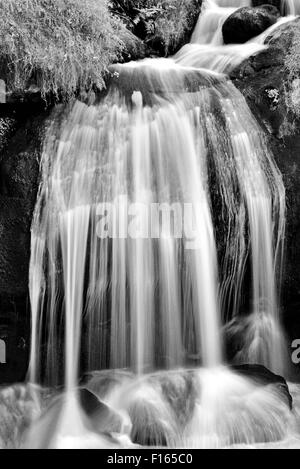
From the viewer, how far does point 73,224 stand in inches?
177

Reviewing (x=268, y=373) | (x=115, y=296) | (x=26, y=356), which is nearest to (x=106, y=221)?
(x=115, y=296)

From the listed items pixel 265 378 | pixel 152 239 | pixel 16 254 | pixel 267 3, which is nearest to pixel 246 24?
pixel 267 3

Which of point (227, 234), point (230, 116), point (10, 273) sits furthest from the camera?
point (230, 116)

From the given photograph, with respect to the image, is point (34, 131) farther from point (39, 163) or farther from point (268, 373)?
point (268, 373)

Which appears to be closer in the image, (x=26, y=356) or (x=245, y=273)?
(x=26, y=356)

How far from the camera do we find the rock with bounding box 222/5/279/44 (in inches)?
273

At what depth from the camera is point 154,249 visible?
460 centimetres

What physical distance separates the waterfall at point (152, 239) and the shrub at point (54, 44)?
0.34m

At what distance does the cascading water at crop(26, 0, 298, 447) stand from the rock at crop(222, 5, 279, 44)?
239cm

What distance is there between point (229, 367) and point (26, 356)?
188 cm

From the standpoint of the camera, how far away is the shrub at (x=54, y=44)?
16.0ft

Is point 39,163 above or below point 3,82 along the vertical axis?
below

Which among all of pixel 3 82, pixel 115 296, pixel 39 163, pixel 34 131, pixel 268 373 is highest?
pixel 3 82

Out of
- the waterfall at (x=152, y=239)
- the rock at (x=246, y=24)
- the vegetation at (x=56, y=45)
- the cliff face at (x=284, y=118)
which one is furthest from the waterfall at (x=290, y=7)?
the waterfall at (x=152, y=239)
